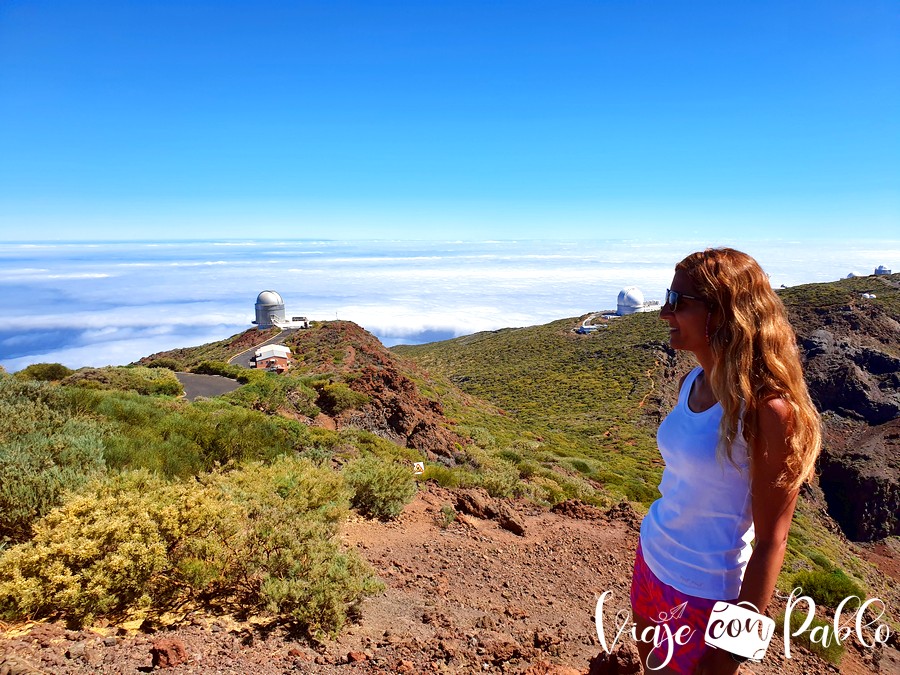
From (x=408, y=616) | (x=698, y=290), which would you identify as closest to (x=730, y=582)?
(x=698, y=290)

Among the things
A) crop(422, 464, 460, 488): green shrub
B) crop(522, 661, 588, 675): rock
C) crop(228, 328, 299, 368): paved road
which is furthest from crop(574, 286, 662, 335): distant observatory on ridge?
crop(522, 661, 588, 675): rock

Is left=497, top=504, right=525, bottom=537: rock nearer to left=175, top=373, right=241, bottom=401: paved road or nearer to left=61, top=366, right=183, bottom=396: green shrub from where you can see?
left=61, top=366, right=183, bottom=396: green shrub

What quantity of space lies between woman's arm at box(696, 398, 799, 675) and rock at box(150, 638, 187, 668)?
2748 millimetres

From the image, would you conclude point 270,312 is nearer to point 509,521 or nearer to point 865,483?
point 509,521

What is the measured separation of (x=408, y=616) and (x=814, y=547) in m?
15.4

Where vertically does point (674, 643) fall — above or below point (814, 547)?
above

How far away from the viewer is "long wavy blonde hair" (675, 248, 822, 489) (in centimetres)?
141

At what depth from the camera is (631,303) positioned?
183ft

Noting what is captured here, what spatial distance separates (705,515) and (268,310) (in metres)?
38.6

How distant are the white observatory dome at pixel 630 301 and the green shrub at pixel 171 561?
5574cm

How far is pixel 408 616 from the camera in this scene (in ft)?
12.3

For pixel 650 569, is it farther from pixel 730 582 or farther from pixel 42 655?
pixel 42 655

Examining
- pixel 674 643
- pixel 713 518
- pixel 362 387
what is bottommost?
pixel 362 387

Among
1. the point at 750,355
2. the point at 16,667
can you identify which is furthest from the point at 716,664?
the point at 16,667
